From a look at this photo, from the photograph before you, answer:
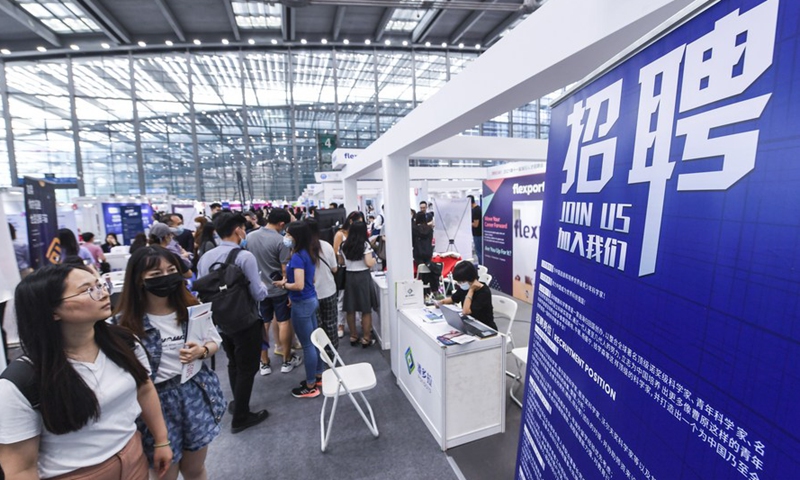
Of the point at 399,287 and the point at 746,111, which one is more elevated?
the point at 746,111

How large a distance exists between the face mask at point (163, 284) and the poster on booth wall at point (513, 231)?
4606mm

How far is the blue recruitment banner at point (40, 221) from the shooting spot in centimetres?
249

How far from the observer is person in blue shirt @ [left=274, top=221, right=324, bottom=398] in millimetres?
2789

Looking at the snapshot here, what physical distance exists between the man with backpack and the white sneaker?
0.87 m

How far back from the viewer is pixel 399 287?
122 inches

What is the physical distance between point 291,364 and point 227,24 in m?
13.7

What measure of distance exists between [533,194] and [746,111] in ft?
16.3

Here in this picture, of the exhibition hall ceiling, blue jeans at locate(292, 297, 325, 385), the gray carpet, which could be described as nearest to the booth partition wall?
the exhibition hall ceiling

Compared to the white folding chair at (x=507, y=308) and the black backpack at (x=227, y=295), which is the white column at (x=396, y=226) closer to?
the white folding chair at (x=507, y=308)

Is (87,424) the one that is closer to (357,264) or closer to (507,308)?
(357,264)

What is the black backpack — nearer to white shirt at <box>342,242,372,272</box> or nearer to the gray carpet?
the gray carpet

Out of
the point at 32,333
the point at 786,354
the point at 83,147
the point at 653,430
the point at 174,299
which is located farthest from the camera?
the point at 83,147

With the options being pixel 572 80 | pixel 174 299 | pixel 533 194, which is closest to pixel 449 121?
pixel 572 80

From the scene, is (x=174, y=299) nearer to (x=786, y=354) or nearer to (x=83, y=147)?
(x=786, y=354)
